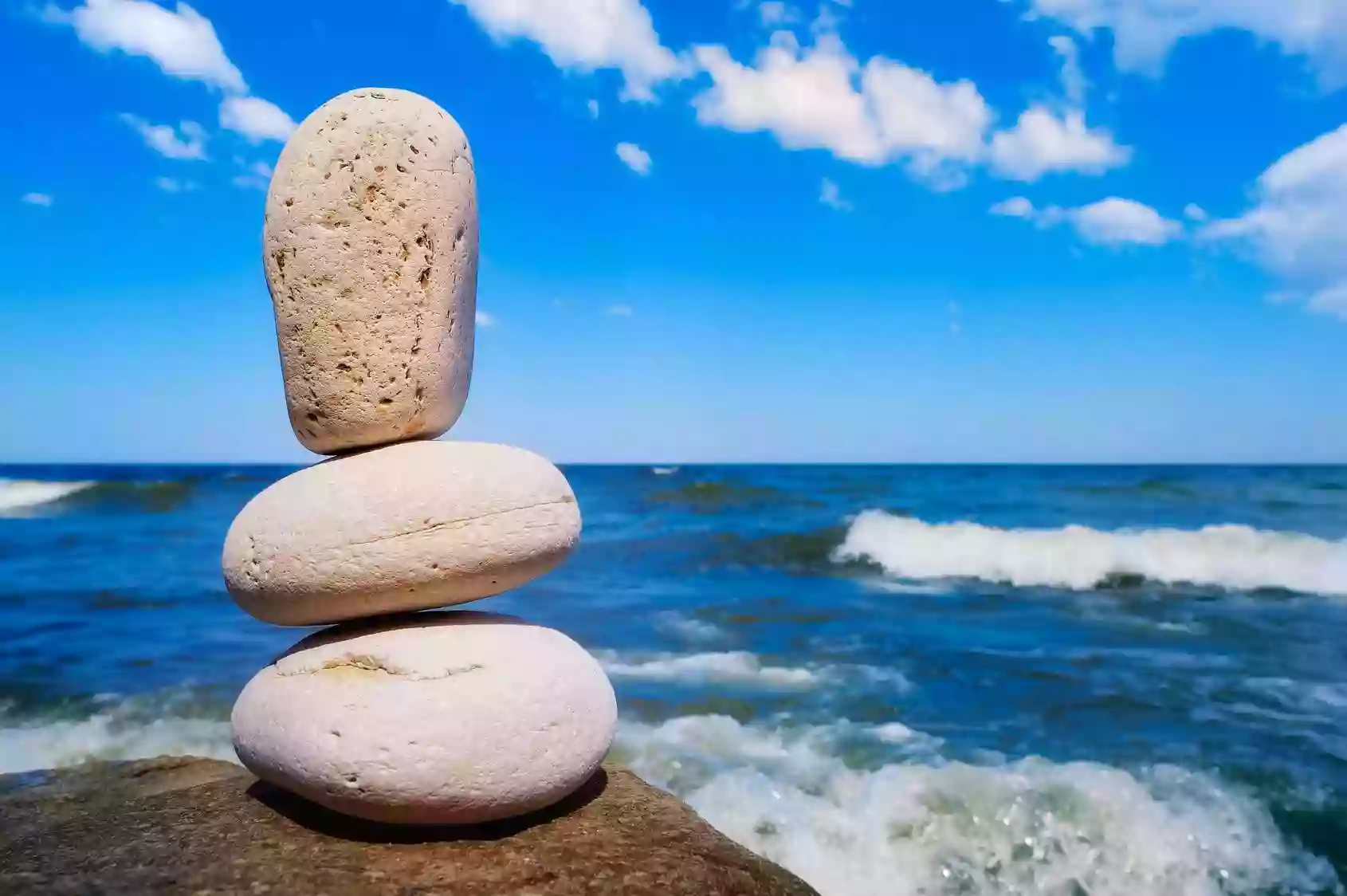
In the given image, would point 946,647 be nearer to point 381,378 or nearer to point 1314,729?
point 1314,729

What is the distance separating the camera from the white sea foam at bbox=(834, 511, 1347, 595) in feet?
58.4

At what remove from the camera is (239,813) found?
3752 millimetres

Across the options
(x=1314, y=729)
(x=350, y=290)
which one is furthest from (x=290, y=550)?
(x=1314, y=729)

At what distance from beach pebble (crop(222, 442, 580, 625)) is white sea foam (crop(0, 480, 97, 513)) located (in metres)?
38.3

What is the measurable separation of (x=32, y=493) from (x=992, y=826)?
43.9 metres

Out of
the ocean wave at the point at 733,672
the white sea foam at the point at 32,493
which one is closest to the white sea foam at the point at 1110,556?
the ocean wave at the point at 733,672

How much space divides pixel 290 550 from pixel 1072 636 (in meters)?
11.1

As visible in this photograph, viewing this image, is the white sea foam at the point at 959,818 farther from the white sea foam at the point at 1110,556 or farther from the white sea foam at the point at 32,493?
the white sea foam at the point at 32,493

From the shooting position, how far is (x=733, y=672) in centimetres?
1009

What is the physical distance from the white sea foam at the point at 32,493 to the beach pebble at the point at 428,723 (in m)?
38.5

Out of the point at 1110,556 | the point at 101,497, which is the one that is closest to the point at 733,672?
the point at 1110,556

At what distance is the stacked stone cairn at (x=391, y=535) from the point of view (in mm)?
3387

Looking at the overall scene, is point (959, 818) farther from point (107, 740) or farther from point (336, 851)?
point (107, 740)

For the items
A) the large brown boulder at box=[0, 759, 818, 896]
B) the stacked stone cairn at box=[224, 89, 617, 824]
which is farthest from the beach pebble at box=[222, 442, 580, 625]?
the large brown boulder at box=[0, 759, 818, 896]
